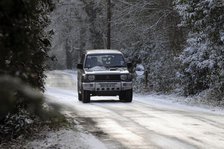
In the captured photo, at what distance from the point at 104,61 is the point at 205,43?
14.2ft

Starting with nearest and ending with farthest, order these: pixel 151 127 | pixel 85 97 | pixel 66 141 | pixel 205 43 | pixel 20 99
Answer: pixel 20 99, pixel 66 141, pixel 151 127, pixel 85 97, pixel 205 43

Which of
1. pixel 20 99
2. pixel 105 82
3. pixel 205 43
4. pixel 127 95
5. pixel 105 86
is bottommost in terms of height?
pixel 127 95

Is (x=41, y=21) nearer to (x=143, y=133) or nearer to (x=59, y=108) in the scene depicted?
(x=143, y=133)

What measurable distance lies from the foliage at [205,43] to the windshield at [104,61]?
3.06 metres

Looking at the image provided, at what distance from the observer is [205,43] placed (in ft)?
70.6

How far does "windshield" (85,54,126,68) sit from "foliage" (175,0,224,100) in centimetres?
306

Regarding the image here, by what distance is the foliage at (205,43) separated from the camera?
766 inches

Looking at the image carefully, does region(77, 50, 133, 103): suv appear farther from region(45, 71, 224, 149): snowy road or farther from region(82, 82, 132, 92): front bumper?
region(45, 71, 224, 149): snowy road

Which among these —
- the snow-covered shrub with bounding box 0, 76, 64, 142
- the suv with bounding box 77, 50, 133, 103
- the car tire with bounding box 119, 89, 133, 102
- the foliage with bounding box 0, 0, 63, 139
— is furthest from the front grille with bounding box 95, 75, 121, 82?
the snow-covered shrub with bounding box 0, 76, 64, 142

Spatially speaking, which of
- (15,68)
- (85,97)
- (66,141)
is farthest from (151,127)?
(15,68)

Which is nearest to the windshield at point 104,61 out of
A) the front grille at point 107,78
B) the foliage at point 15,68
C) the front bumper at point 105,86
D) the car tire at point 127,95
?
the front grille at point 107,78

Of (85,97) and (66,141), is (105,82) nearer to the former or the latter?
(85,97)

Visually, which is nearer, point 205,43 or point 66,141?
point 66,141

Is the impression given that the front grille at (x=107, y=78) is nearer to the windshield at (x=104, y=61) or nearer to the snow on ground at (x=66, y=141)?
the windshield at (x=104, y=61)
